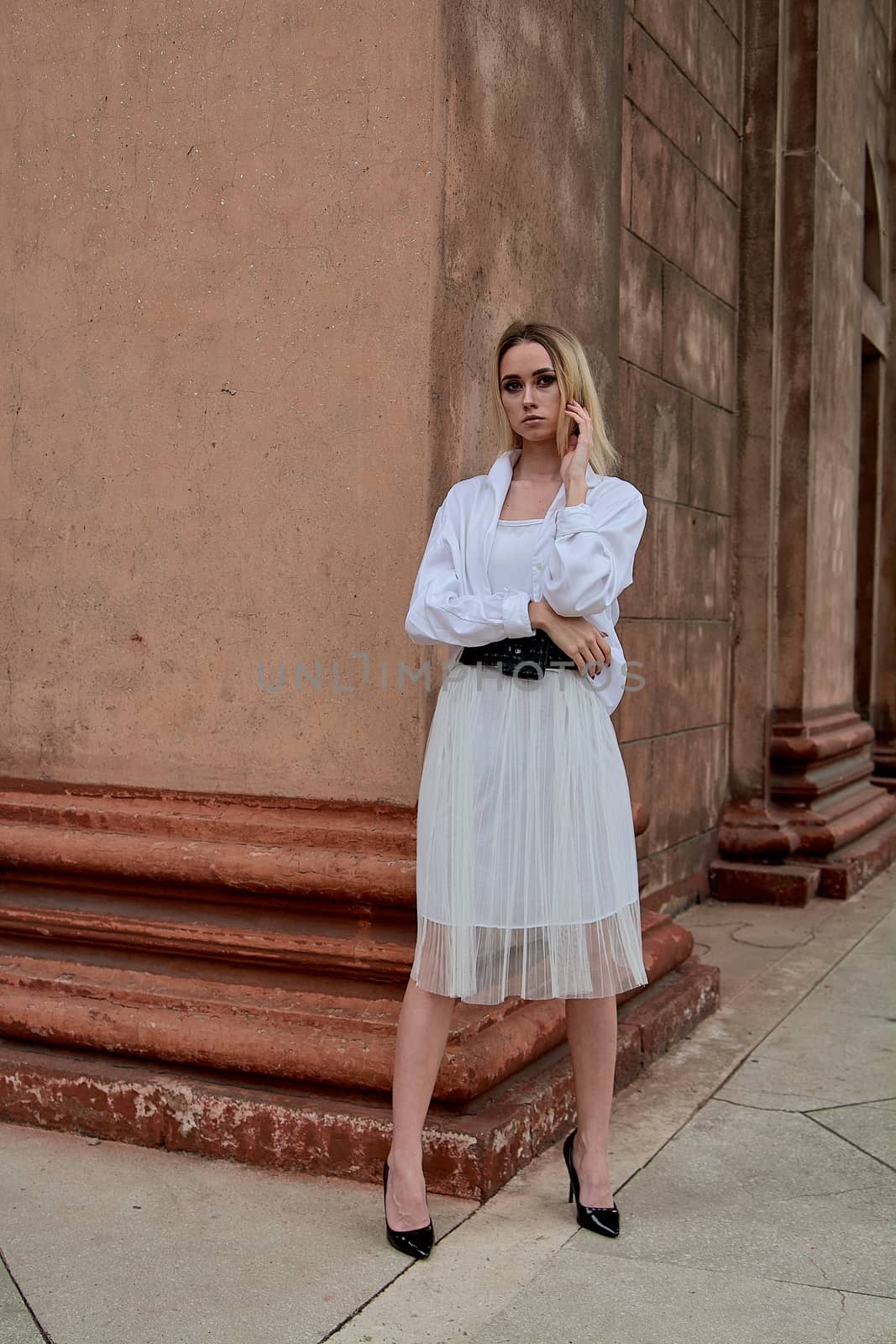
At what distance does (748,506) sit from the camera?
284 inches

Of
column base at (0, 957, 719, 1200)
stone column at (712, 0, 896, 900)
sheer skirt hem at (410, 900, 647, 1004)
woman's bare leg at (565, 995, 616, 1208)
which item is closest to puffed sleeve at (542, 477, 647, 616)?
sheer skirt hem at (410, 900, 647, 1004)

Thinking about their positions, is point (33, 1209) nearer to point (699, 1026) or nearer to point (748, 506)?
point (699, 1026)

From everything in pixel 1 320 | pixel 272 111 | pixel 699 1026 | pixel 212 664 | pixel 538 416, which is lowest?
pixel 699 1026

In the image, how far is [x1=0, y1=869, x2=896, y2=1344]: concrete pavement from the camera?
8.57ft

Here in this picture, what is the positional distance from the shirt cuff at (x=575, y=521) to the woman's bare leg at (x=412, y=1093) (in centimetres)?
101

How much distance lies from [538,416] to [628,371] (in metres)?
2.75

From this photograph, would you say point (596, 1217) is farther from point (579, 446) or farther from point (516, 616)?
point (579, 446)

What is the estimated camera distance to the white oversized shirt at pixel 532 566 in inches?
115

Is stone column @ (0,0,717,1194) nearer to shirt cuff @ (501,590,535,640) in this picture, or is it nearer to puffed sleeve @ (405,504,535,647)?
puffed sleeve @ (405,504,535,647)

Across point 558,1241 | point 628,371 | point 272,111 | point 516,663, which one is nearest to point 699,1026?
point 558,1241

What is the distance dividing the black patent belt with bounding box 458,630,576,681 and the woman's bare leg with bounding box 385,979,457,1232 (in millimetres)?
704

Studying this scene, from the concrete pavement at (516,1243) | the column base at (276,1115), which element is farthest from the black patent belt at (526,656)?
the concrete pavement at (516,1243)

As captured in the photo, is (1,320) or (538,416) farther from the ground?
(1,320)

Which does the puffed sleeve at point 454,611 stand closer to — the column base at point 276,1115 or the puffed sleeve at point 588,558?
the puffed sleeve at point 588,558
